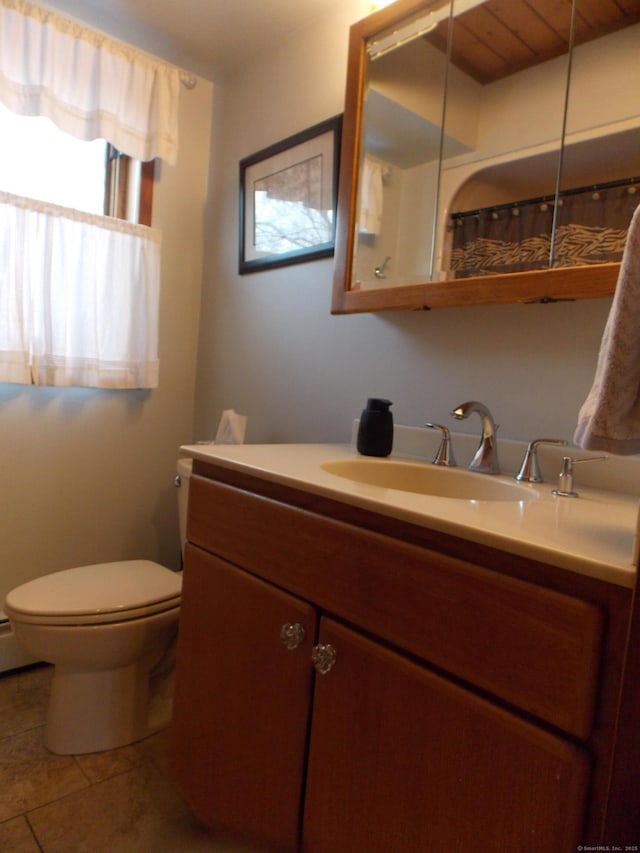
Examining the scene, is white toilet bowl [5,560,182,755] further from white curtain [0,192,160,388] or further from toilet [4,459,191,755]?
white curtain [0,192,160,388]

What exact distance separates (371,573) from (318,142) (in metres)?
1.38

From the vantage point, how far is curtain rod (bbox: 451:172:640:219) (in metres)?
0.96

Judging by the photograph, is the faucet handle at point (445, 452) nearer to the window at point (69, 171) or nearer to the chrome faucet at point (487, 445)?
the chrome faucet at point (487, 445)

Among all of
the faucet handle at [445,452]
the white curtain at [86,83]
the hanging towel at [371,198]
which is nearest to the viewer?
the faucet handle at [445,452]

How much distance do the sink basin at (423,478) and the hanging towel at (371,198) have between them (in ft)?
2.09

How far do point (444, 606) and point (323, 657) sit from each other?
250 mm

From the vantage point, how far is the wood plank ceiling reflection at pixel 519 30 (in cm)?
98

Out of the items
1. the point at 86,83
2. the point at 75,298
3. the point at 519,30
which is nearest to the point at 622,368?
the point at 519,30

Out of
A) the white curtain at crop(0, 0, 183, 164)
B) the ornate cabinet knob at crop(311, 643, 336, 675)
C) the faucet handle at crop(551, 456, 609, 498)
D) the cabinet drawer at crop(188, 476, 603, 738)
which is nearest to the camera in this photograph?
the cabinet drawer at crop(188, 476, 603, 738)

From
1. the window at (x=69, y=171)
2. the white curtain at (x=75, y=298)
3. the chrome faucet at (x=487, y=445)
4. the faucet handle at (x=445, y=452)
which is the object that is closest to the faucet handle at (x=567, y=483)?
the chrome faucet at (x=487, y=445)

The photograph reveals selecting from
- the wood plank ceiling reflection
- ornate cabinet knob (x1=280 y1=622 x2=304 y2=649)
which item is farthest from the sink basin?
the wood plank ceiling reflection

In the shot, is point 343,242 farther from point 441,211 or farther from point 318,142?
point 318,142

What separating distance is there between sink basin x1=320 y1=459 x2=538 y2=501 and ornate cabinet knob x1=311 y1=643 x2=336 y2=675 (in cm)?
34

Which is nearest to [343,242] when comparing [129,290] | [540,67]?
[540,67]
